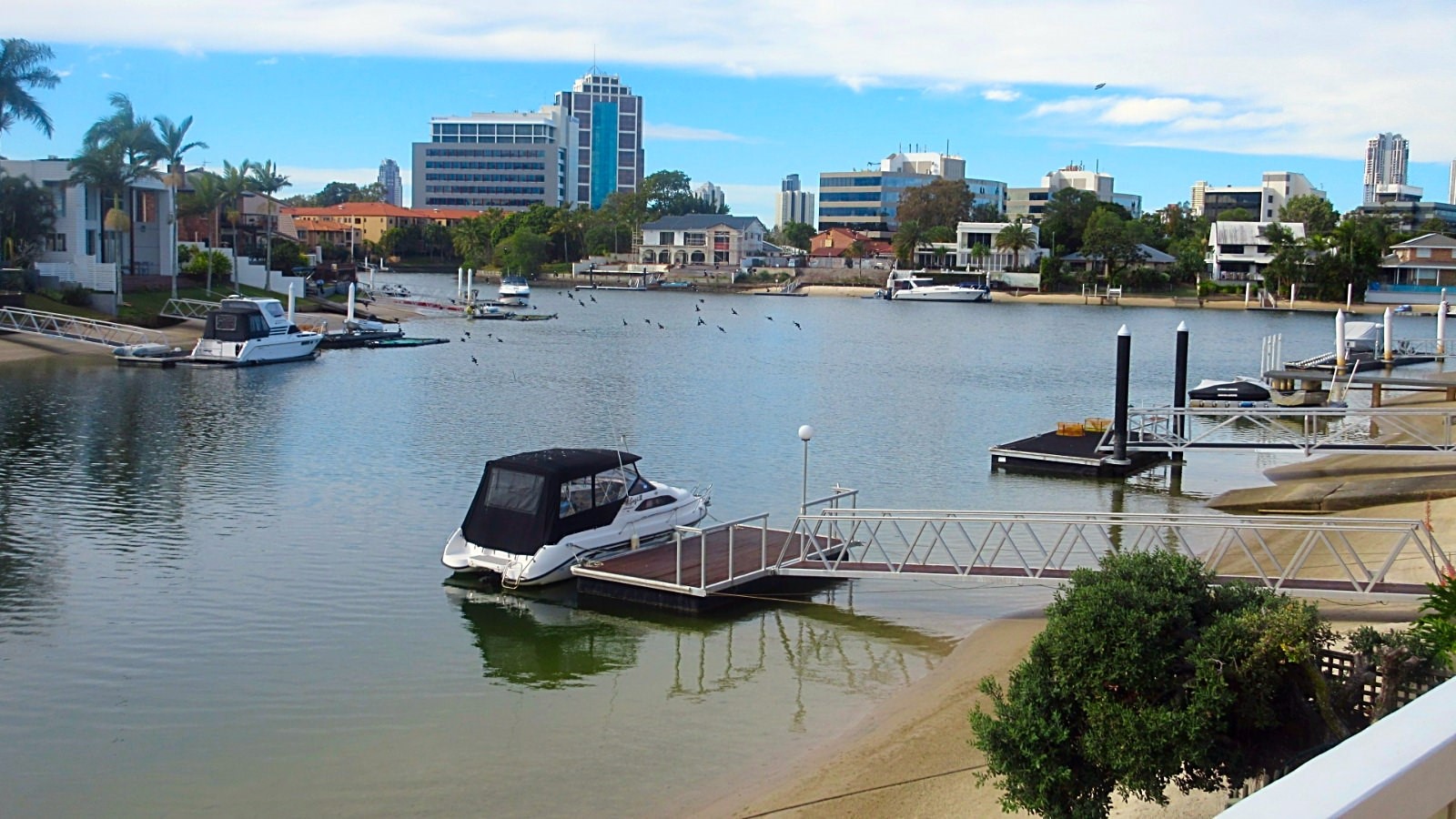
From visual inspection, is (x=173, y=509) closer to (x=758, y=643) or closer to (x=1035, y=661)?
(x=758, y=643)

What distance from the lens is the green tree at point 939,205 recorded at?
182 metres

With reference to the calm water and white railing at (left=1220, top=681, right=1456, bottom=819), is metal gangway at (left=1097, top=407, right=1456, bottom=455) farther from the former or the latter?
white railing at (left=1220, top=681, right=1456, bottom=819)

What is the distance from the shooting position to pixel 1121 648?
977 cm

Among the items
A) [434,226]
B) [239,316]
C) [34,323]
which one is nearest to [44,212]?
[34,323]

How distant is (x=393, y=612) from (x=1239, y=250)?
148 m

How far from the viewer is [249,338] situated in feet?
193

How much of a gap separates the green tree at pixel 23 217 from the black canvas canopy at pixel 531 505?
58.1 meters

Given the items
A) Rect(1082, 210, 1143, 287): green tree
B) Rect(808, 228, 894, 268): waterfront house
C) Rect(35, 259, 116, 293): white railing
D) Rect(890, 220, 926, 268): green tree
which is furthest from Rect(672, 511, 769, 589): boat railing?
Rect(808, 228, 894, 268): waterfront house

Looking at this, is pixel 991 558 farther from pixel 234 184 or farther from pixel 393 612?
pixel 234 184

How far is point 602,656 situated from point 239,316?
4671cm

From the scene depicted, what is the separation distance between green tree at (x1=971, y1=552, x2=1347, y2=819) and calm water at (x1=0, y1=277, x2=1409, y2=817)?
4.60 meters

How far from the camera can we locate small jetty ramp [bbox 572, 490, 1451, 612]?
17.7 metres

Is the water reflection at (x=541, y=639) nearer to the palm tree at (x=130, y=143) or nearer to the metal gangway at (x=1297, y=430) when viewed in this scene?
the metal gangway at (x=1297, y=430)

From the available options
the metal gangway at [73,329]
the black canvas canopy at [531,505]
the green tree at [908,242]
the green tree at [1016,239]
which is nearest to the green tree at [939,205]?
the green tree at [908,242]
